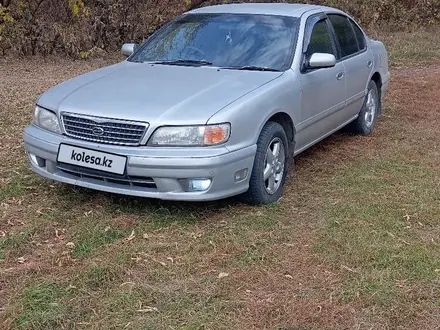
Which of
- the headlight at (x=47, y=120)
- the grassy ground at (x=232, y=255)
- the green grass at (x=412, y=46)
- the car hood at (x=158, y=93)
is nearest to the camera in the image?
the grassy ground at (x=232, y=255)

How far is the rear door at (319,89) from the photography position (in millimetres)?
5281

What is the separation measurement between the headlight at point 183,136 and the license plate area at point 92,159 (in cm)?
26

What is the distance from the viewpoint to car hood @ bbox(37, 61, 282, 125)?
13.9 feet

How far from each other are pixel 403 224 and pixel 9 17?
8.31m

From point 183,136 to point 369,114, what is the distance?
345cm

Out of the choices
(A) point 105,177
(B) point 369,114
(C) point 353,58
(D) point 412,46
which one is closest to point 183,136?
(A) point 105,177

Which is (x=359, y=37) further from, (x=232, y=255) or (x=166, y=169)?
(x=232, y=255)

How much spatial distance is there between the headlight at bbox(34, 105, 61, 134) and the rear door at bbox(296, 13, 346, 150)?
189 cm

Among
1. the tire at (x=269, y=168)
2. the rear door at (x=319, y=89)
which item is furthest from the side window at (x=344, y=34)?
the tire at (x=269, y=168)

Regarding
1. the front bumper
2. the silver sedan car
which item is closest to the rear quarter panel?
the silver sedan car

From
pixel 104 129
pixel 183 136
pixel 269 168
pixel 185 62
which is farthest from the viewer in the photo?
pixel 185 62

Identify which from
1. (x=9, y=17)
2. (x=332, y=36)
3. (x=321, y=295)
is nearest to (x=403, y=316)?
(x=321, y=295)

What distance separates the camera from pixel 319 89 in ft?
18.0

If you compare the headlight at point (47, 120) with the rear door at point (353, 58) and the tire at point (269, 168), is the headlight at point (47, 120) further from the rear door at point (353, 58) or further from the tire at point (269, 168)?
the rear door at point (353, 58)
